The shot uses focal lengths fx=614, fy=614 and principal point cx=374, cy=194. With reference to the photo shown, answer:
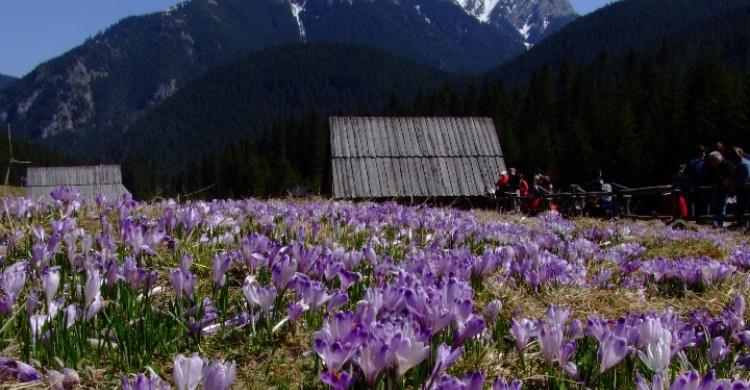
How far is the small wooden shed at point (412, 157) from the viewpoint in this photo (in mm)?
25859

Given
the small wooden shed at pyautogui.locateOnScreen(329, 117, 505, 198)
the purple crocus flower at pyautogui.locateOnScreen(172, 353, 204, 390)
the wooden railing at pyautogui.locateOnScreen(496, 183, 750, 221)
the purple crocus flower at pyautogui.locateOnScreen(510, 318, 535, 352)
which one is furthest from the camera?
the small wooden shed at pyautogui.locateOnScreen(329, 117, 505, 198)

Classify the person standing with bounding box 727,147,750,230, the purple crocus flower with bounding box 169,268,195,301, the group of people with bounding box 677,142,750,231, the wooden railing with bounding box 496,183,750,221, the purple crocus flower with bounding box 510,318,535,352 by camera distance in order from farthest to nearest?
the wooden railing with bounding box 496,183,750,221 → the group of people with bounding box 677,142,750,231 → the person standing with bounding box 727,147,750,230 → the purple crocus flower with bounding box 169,268,195,301 → the purple crocus flower with bounding box 510,318,535,352

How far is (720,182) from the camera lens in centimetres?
1146

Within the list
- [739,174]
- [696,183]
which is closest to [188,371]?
[739,174]

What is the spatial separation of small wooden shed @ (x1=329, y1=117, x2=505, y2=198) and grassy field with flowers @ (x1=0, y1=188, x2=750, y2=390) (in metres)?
21.3

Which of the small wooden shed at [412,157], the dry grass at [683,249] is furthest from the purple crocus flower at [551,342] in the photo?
the small wooden shed at [412,157]

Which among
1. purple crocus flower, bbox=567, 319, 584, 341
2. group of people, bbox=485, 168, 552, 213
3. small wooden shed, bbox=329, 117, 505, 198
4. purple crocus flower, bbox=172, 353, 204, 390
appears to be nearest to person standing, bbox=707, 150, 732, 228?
group of people, bbox=485, 168, 552, 213

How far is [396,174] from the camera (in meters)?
26.5

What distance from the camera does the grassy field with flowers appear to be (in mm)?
1746

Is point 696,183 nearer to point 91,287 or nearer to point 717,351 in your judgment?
point 717,351

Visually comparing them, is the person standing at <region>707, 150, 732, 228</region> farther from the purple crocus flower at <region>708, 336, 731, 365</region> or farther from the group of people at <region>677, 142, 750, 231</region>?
the purple crocus flower at <region>708, 336, 731, 365</region>

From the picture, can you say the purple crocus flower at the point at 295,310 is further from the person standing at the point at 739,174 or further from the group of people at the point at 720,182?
the person standing at the point at 739,174

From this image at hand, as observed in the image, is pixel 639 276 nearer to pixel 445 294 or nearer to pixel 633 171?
pixel 445 294

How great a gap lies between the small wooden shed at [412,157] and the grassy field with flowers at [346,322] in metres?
21.3
